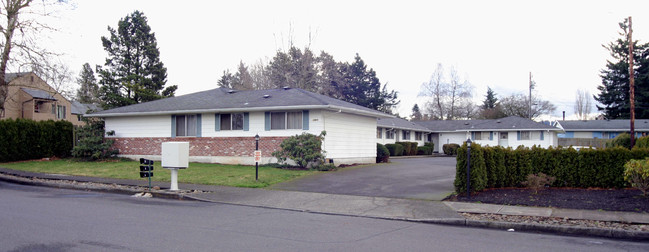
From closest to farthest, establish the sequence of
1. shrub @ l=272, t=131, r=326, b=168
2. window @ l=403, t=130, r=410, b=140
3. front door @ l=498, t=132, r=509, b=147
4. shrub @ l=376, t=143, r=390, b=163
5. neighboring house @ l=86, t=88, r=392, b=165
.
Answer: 1. shrub @ l=272, t=131, r=326, b=168
2. neighboring house @ l=86, t=88, r=392, b=165
3. shrub @ l=376, t=143, r=390, b=163
4. window @ l=403, t=130, r=410, b=140
5. front door @ l=498, t=132, r=509, b=147

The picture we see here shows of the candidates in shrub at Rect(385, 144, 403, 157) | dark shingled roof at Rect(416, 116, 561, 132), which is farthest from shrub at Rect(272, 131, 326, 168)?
dark shingled roof at Rect(416, 116, 561, 132)

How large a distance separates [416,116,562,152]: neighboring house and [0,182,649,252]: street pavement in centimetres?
3437

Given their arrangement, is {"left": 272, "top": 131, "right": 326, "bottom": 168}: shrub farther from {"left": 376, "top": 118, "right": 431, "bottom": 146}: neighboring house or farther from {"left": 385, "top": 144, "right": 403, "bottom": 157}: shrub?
{"left": 376, "top": 118, "right": 431, "bottom": 146}: neighboring house

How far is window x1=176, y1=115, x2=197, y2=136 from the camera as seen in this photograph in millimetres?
24094

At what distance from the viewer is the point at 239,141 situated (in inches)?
882

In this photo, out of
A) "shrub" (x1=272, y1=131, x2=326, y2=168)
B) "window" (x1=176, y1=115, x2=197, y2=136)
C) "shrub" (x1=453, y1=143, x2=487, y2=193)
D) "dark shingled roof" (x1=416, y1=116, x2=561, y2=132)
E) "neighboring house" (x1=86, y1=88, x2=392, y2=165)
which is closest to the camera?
"shrub" (x1=453, y1=143, x2=487, y2=193)

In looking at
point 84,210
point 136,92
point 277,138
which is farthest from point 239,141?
point 136,92

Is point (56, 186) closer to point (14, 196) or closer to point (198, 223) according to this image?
point (14, 196)

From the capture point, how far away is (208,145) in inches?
918

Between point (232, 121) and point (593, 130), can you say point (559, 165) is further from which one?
point (593, 130)

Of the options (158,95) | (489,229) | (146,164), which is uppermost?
(158,95)

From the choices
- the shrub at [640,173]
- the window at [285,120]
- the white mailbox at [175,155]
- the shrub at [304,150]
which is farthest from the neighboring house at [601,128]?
the white mailbox at [175,155]

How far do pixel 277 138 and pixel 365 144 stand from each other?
5.61m

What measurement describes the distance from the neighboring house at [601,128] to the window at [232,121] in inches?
1549
